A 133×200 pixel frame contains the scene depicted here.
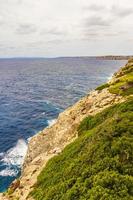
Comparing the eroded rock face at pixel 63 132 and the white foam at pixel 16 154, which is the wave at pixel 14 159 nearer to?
the white foam at pixel 16 154

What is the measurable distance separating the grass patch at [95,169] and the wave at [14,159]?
19.4m

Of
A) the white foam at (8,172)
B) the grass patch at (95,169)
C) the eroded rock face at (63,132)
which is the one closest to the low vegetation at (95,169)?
the grass patch at (95,169)

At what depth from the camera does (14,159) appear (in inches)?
1901

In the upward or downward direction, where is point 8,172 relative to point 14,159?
downward

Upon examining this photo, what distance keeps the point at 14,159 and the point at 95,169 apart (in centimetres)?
3030

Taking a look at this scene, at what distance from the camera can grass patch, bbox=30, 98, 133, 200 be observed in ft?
58.4

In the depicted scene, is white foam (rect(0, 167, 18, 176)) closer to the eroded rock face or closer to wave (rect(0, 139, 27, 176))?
wave (rect(0, 139, 27, 176))

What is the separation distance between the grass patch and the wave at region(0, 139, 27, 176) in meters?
19.4

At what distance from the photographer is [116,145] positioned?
2192 centimetres

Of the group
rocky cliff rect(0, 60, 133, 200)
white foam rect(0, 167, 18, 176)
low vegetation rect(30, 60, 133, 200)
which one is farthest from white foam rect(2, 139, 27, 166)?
low vegetation rect(30, 60, 133, 200)

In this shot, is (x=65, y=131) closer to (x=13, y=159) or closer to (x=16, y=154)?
(x=13, y=159)

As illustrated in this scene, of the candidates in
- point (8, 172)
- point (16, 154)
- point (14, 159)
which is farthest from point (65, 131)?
point (16, 154)

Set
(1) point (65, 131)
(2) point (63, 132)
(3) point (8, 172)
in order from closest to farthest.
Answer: (1) point (65, 131) → (2) point (63, 132) → (3) point (8, 172)

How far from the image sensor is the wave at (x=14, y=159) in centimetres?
4431
